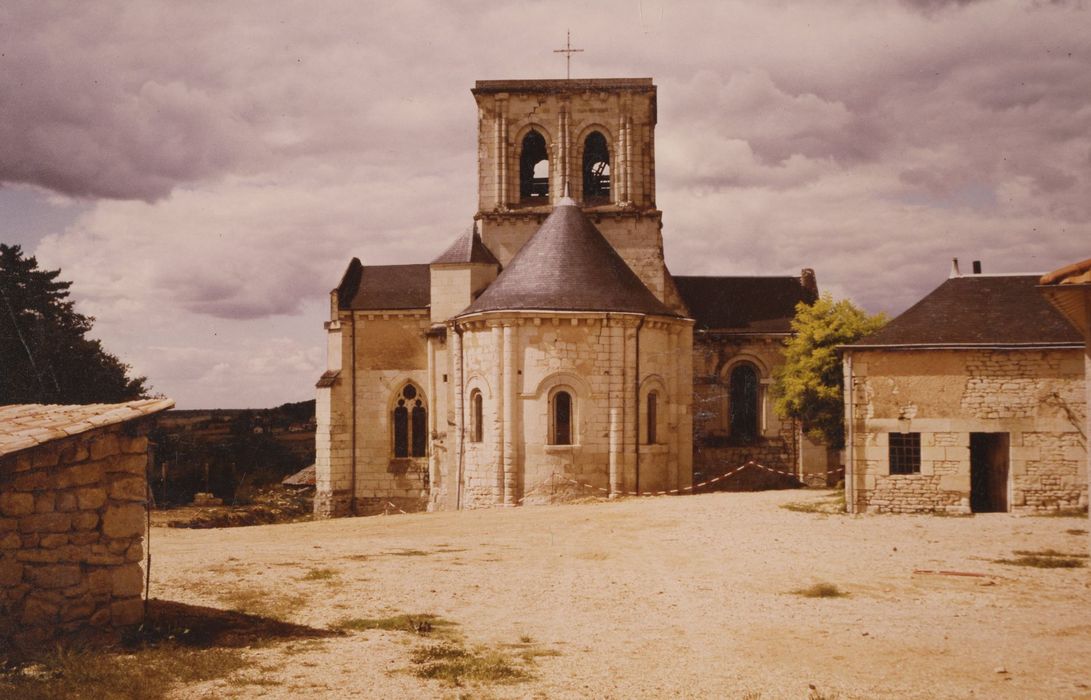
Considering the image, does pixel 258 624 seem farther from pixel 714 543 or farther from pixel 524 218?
pixel 524 218

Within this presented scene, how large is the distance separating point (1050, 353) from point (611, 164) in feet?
53.6

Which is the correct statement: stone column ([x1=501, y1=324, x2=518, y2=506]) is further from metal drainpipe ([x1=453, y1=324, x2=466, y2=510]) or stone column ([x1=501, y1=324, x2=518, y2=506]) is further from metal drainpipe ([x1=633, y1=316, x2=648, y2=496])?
metal drainpipe ([x1=633, y1=316, x2=648, y2=496])

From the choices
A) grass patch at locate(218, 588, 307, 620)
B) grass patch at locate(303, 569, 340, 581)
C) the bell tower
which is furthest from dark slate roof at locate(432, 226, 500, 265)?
grass patch at locate(218, 588, 307, 620)

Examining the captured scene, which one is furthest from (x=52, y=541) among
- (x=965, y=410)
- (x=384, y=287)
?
(x=384, y=287)

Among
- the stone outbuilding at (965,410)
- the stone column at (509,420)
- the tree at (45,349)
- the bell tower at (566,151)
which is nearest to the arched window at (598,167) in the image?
the bell tower at (566,151)

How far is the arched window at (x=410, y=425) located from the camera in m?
31.0

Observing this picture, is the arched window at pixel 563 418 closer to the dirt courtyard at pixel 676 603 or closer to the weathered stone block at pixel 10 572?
the dirt courtyard at pixel 676 603

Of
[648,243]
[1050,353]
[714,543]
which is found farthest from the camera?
[648,243]

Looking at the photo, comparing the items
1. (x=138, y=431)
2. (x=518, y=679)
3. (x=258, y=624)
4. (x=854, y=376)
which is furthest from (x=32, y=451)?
(x=854, y=376)

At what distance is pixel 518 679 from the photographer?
761cm

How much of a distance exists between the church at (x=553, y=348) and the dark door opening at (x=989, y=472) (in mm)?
7536

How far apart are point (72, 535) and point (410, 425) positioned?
22.6 metres

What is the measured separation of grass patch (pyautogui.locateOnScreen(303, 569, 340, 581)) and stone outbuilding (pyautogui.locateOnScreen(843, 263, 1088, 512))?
10.7 meters

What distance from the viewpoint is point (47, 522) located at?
8.16 metres
